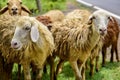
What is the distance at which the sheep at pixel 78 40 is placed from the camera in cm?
884

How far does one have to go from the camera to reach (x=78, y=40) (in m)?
9.10

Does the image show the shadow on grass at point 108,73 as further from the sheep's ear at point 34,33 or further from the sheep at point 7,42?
the sheep's ear at point 34,33

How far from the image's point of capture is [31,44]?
27.7ft

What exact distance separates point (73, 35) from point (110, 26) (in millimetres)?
2040

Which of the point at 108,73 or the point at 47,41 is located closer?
the point at 47,41

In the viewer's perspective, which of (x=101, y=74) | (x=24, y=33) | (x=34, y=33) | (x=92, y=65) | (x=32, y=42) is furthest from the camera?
(x=101, y=74)

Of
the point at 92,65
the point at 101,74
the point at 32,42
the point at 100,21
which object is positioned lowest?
the point at 101,74

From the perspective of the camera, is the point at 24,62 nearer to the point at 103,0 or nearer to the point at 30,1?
the point at 30,1

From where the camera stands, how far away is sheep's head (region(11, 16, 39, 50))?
7906 millimetres

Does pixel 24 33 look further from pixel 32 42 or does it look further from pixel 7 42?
pixel 7 42

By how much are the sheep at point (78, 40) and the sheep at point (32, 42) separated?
0.56 meters

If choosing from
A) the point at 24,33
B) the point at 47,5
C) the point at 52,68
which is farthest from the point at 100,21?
the point at 47,5

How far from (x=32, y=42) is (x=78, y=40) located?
121cm

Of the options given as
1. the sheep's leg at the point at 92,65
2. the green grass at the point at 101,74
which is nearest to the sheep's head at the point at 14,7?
the green grass at the point at 101,74
